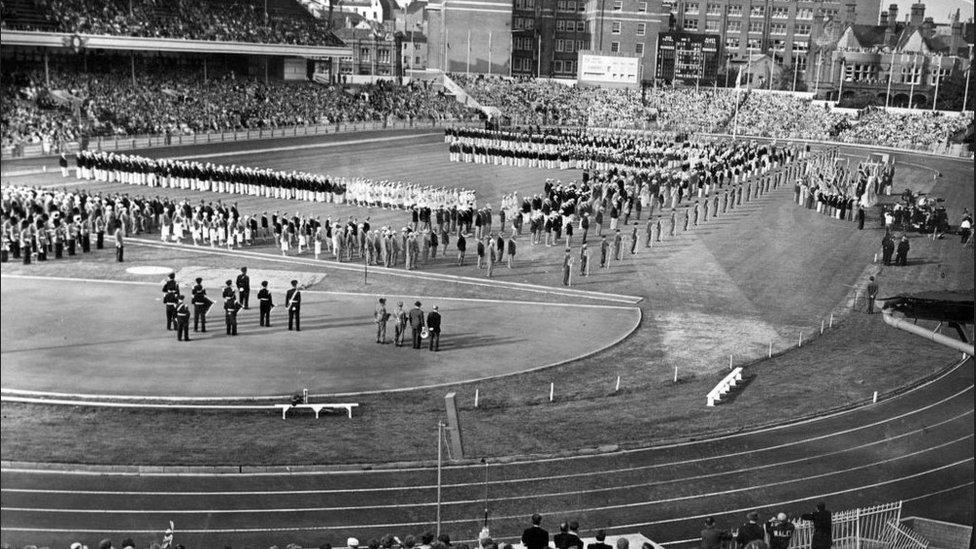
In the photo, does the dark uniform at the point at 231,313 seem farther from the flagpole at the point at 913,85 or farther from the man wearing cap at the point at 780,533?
the flagpole at the point at 913,85

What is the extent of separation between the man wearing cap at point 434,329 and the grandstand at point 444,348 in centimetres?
53

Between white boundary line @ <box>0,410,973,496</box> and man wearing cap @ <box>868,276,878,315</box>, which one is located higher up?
man wearing cap @ <box>868,276,878,315</box>

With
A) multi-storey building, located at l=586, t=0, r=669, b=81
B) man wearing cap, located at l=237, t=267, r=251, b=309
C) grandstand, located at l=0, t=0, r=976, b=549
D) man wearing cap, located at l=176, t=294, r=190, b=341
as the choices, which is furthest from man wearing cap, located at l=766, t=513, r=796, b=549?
multi-storey building, located at l=586, t=0, r=669, b=81

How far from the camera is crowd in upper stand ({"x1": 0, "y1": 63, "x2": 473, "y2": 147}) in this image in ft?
152

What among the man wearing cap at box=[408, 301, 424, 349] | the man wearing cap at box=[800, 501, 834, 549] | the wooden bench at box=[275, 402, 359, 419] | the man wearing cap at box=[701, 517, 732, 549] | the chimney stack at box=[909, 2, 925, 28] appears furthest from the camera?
the chimney stack at box=[909, 2, 925, 28]

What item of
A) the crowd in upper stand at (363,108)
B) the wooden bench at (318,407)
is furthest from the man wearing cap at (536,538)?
the crowd in upper stand at (363,108)

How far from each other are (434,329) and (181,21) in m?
45.7

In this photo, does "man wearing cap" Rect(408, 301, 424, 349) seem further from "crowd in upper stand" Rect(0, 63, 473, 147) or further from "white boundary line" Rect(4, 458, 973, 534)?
"crowd in upper stand" Rect(0, 63, 473, 147)

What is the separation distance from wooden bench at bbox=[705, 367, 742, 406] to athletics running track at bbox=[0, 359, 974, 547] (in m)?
1.55

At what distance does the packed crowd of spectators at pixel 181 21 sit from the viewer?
49.9m

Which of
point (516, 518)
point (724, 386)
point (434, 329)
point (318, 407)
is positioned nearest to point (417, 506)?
point (516, 518)

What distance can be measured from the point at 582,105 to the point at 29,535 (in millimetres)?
82504

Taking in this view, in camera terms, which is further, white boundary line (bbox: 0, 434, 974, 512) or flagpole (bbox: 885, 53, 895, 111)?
flagpole (bbox: 885, 53, 895, 111)

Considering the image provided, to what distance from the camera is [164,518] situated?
46.7ft
